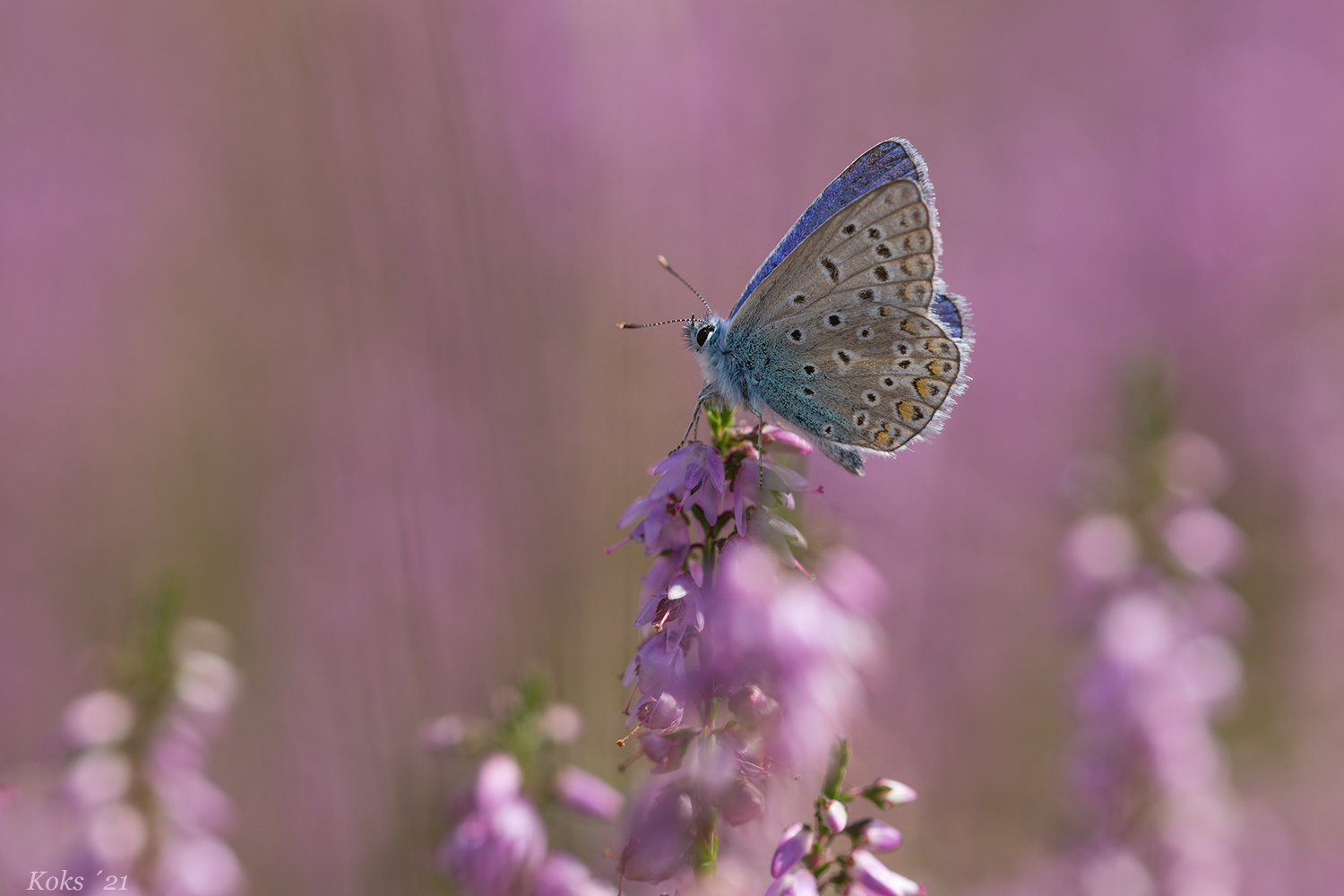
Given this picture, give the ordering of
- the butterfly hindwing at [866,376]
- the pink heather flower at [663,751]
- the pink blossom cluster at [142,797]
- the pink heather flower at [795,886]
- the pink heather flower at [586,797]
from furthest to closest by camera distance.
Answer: the butterfly hindwing at [866,376] < the pink blossom cluster at [142,797] < the pink heather flower at [586,797] < the pink heather flower at [663,751] < the pink heather flower at [795,886]

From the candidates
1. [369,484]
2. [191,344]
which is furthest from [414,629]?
[191,344]

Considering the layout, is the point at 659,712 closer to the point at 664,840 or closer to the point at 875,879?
the point at 664,840

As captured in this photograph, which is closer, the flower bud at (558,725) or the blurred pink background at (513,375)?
the flower bud at (558,725)

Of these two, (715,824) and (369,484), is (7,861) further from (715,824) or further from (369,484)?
(369,484)

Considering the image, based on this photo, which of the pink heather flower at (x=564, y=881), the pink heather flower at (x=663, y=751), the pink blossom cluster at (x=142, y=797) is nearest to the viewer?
the pink heather flower at (x=663, y=751)

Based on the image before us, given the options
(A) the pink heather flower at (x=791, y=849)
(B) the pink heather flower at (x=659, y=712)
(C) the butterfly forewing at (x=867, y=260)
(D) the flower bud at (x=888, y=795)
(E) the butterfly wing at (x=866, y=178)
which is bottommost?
(A) the pink heather flower at (x=791, y=849)

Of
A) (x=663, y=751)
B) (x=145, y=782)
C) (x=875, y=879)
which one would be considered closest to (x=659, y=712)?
(x=663, y=751)

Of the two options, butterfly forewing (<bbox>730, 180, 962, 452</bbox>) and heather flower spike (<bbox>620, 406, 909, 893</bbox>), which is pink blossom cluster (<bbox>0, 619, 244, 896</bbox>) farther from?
butterfly forewing (<bbox>730, 180, 962, 452</bbox>)

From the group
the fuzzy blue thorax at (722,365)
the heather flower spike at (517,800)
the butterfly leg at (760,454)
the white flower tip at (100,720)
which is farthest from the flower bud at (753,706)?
the white flower tip at (100,720)

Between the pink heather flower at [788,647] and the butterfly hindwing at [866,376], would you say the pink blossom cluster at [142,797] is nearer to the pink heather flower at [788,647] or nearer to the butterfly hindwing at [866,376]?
the pink heather flower at [788,647]
